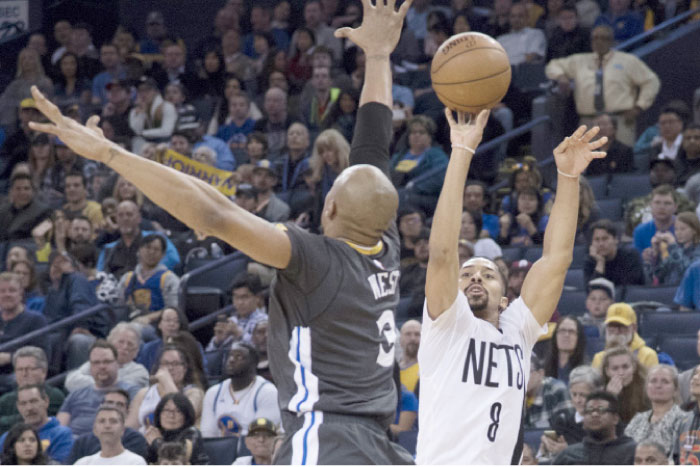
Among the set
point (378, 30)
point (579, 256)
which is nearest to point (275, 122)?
point (579, 256)

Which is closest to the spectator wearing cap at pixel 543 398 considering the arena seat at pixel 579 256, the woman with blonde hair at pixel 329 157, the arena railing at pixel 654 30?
the arena seat at pixel 579 256

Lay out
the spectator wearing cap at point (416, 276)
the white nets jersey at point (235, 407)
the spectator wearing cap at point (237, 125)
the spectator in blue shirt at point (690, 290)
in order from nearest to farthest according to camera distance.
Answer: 1. the white nets jersey at point (235, 407)
2. the spectator in blue shirt at point (690, 290)
3. the spectator wearing cap at point (416, 276)
4. the spectator wearing cap at point (237, 125)

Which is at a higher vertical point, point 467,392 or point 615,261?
point 615,261

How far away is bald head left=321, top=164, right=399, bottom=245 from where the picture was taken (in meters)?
4.04

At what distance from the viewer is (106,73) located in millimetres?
17062

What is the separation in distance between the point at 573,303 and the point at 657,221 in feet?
3.35

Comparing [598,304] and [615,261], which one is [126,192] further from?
[598,304]

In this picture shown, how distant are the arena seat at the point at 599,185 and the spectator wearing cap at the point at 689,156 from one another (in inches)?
35.6

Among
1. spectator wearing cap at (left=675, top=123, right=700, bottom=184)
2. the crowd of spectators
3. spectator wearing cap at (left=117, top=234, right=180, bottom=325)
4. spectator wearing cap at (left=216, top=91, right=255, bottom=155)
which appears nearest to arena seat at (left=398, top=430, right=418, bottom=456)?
the crowd of spectators

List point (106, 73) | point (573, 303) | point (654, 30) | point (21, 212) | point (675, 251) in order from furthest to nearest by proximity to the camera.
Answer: point (106, 73) < point (654, 30) < point (21, 212) < point (573, 303) < point (675, 251)

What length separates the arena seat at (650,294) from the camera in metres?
10.4

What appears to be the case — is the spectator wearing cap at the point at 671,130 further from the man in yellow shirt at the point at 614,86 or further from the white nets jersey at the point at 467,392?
the white nets jersey at the point at 467,392

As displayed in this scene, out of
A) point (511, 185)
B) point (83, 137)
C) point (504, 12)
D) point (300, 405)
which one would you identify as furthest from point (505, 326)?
point (504, 12)

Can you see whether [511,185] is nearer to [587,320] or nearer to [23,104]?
[587,320]
